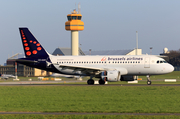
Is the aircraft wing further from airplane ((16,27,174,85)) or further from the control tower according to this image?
the control tower

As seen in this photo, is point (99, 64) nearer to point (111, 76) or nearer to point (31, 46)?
point (111, 76)

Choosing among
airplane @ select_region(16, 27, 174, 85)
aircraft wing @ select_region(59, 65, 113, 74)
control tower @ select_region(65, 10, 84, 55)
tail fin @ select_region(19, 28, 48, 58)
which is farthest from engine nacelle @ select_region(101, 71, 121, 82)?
control tower @ select_region(65, 10, 84, 55)

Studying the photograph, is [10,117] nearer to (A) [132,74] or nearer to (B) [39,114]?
(B) [39,114]

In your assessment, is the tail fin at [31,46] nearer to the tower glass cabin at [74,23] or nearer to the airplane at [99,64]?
the airplane at [99,64]

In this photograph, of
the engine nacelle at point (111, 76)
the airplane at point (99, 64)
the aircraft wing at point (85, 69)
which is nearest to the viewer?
the engine nacelle at point (111, 76)

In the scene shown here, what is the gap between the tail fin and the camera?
165ft

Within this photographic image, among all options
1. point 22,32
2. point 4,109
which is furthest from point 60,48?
point 4,109

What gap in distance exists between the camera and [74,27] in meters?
121

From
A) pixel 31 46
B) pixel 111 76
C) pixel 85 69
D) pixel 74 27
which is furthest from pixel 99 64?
pixel 74 27

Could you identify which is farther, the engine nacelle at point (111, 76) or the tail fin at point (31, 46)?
the tail fin at point (31, 46)

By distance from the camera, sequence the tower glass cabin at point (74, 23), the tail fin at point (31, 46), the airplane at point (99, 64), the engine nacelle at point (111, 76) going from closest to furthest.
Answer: the engine nacelle at point (111, 76)
the airplane at point (99, 64)
the tail fin at point (31, 46)
the tower glass cabin at point (74, 23)

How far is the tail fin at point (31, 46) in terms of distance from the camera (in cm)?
5038

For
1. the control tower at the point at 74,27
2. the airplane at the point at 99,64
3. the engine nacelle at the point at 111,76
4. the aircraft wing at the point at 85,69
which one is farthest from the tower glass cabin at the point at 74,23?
the engine nacelle at the point at 111,76

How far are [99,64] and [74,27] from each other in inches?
2937
